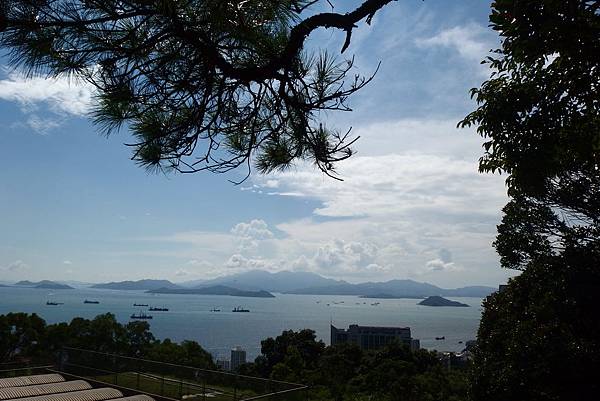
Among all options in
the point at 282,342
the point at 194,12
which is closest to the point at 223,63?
the point at 194,12

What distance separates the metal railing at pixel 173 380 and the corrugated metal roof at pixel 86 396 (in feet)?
0.80

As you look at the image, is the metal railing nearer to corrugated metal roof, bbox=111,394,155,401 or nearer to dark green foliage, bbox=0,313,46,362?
corrugated metal roof, bbox=111,394,155,401

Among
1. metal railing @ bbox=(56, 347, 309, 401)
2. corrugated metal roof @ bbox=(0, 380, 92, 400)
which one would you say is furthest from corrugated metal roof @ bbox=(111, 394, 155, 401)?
corrugated metal roof @ bbox=(0, 380, 92, 400)

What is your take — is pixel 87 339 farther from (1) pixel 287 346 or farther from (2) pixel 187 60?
(2) pixel 187 60

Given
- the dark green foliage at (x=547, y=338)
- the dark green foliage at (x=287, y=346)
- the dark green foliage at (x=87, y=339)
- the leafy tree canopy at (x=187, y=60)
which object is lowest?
the dark green foliage at (x=287, y=346)

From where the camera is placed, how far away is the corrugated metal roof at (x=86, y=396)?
5.31 meters

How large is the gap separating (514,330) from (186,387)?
4.17 meters

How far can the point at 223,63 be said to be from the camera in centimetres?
221

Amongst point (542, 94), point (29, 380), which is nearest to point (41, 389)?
point (29, 380)

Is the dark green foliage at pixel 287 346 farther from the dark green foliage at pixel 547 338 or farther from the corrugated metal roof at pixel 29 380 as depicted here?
the dark green foliage at pixel 547 338

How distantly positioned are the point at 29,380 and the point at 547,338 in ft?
22.2

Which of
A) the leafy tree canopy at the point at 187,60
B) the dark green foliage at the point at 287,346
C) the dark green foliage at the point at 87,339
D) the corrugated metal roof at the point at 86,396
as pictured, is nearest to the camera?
the leafy tree canopy at the point at 187,60

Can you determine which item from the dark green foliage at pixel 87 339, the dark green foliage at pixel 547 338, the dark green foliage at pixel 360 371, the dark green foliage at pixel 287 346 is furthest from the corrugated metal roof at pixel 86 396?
the dark green foliage at pixel 287 346

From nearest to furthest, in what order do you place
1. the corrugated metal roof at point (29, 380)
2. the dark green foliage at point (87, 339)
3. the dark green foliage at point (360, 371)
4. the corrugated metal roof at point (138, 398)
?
the corrugated metal roof at point (138, 398), the corrugated metal roof at point (29, 380), the dark green foliage at point (360, 371), the dark green foliage at point (87, 339)
